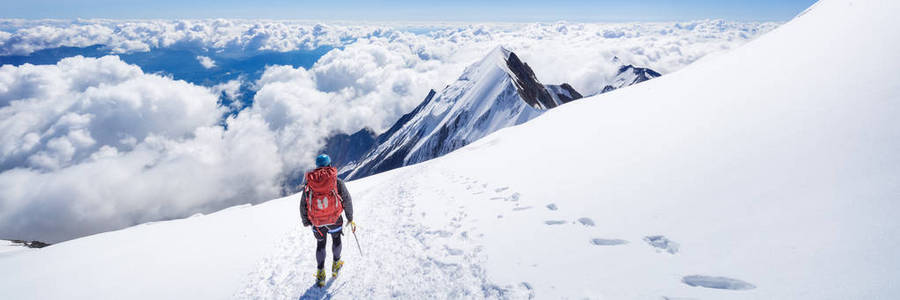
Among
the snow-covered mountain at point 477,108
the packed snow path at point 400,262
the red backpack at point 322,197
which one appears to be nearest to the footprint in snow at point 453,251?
the packed snow path at point 400,262

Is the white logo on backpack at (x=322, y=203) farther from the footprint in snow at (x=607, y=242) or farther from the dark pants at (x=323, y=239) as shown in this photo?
the footprint in snow at (x=607, y=242)

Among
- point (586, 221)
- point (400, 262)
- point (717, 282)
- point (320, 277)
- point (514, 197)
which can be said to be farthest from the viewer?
point (514, 197)

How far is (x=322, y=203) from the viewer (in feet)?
23.2

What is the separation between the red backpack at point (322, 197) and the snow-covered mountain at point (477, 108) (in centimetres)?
10608

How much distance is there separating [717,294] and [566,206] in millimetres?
3650

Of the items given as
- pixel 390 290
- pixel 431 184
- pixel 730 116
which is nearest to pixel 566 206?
pixel 390 290

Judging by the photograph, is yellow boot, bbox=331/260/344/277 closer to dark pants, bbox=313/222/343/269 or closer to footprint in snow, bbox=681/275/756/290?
dark pants, bbox=313/222/343/269

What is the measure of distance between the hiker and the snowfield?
1.07 m

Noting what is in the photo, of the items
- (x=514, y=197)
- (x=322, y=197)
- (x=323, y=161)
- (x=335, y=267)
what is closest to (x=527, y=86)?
(x=514, y=197)

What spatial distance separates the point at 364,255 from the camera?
8422 mm

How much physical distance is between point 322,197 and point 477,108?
137 metres

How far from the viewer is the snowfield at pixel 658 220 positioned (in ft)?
14.4

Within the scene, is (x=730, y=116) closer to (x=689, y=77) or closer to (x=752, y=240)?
(x=752, y=240)

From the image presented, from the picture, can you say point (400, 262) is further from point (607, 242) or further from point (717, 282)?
point (717, 282)
